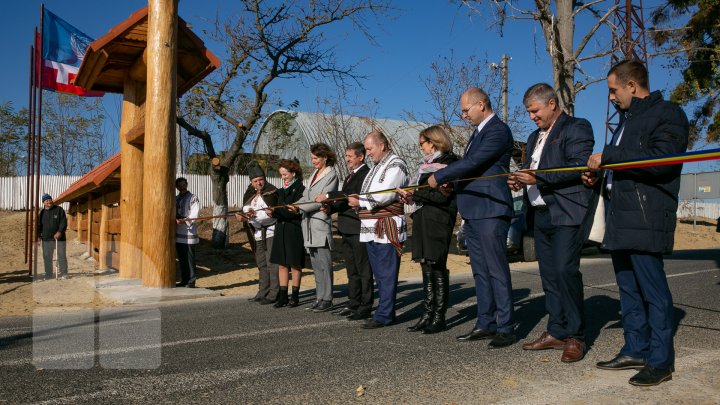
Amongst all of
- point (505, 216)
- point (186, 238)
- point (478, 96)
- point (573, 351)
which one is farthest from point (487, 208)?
point (186, 238)

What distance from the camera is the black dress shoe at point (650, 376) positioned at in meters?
3.79

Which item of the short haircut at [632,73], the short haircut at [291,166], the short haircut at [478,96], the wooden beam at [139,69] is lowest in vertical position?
the short haircut at [291,166]

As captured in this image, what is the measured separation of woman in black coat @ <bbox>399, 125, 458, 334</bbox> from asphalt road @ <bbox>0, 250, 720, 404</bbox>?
271 mm

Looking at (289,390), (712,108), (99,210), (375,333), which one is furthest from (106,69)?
(712,108)

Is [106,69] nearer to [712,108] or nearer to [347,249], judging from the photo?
[347,249]

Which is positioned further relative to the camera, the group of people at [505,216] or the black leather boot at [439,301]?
the black leather boot at [439,301]

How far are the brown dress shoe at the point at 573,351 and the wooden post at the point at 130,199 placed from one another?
7776mm

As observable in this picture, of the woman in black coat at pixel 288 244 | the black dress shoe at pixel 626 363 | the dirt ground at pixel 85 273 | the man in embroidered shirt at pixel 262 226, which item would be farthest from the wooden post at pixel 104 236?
the black dress shoe at pixel 626 363

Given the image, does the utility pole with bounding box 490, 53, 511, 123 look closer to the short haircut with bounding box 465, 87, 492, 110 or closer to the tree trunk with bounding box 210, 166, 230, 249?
the tree trunk with bounding box 210, 166, 230, 249

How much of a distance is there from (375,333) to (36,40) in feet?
37.7

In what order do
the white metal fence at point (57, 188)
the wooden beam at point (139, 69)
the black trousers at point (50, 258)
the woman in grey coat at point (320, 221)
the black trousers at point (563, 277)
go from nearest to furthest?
the black trousers at point (563, 277) < the woman in grey coat at point (320, 221) < the wooden beam at point (139, 69) < the black trousers at point (50, 258) < the white metal fence at point (57, 188)

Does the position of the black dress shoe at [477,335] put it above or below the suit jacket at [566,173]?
below

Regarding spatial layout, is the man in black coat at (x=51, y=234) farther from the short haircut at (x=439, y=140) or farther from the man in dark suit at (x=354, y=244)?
the short haircut at (x=439, y=140)

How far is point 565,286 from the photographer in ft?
15.7
